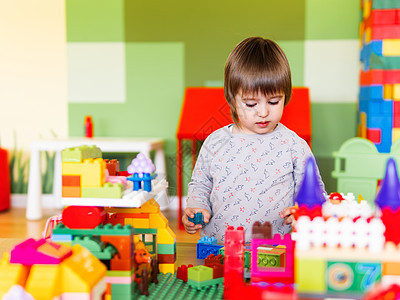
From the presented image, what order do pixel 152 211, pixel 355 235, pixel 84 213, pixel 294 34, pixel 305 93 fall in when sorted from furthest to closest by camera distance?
pixel 294 34 → pixel 305 93 → pixel 152 211 → pixel 84 213 → pixel 355 235

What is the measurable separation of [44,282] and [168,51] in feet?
7.37

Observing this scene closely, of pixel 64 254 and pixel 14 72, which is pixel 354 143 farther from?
pixel 14 72

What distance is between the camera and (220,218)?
1.16 meters

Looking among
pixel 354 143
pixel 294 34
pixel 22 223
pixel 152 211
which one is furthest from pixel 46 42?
pixel 152 211

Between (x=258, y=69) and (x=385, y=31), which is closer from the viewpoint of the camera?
(x=258, y=69)

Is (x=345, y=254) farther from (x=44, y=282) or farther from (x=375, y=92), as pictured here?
(x=375, y=92)

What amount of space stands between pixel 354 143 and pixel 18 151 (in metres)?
2.01

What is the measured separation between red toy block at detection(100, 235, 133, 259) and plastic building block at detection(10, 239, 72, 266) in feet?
0.23

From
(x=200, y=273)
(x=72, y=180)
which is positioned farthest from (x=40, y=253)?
(x=200, y=273)

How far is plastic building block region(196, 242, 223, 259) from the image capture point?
855 mm

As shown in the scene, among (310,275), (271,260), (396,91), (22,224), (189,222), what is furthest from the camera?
(22,224)

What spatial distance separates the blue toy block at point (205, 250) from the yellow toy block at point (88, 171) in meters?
0.26

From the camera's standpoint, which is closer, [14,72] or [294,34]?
[294,34]

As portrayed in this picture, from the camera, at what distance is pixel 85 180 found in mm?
686
